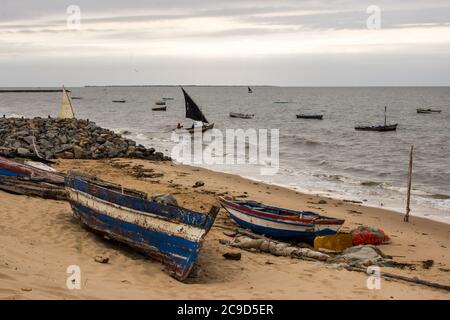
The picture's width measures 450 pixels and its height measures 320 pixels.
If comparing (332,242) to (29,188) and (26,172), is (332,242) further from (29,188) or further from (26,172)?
(26,172)

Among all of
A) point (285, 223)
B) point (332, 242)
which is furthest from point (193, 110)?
point (332, 242)

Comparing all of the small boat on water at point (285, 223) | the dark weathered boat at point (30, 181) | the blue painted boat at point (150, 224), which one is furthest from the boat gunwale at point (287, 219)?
the dark weathered boat at point (30, 181)

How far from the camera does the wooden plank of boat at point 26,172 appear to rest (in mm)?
15477

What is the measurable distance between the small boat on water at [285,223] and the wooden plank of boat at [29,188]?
196 inches

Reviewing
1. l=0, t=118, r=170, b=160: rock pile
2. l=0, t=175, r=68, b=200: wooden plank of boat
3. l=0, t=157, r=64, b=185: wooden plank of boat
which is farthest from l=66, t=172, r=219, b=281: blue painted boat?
l=0, t=118, r=170, b=160: rock pile

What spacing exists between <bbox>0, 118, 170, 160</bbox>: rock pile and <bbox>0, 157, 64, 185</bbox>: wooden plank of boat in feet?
23.6

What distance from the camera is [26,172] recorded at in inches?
617

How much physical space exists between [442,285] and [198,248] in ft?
14.9

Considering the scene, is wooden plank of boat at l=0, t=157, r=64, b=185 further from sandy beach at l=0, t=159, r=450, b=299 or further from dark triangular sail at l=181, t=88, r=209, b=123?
dark triangular sail at l=181, t=88, r=209, b=123

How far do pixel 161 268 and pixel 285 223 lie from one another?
177 inches

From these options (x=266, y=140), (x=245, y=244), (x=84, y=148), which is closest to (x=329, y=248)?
(x=245, y=244)

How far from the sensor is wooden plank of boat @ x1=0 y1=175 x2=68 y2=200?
1469cm
